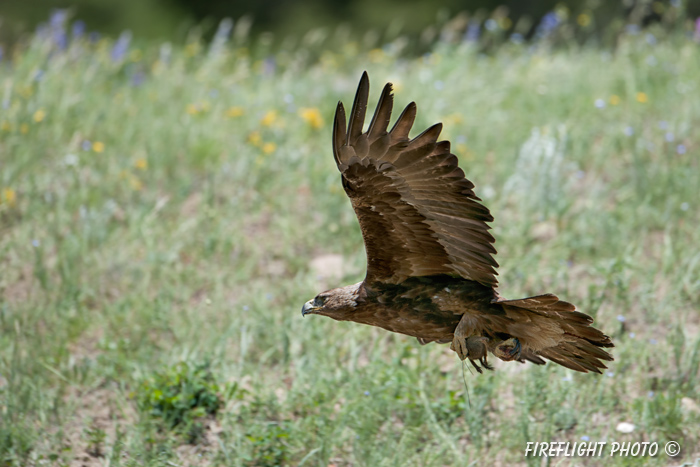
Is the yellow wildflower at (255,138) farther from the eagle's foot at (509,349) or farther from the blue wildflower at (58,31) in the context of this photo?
the eagle's foot at (509,349)

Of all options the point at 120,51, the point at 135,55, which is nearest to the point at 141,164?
the point at 120,51

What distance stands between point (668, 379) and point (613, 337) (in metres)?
0.41

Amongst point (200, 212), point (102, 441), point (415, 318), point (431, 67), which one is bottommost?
point (102, 441)

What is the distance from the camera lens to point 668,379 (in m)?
4.18

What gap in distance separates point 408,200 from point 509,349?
83 cm

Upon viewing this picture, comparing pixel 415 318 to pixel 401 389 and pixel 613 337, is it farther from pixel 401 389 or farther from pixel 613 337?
pixel 613 337

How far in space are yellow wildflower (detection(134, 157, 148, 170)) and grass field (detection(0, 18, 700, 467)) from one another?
0.06m

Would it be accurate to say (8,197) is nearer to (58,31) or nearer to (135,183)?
(135,183)

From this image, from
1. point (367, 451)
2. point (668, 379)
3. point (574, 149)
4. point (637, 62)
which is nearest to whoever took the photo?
point (367, 451)

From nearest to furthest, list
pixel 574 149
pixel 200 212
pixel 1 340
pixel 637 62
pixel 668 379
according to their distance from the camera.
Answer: pixel 668 379 → pixel 1 340 → pixel 200 212 → pixel 574 149 → pixel 637 62

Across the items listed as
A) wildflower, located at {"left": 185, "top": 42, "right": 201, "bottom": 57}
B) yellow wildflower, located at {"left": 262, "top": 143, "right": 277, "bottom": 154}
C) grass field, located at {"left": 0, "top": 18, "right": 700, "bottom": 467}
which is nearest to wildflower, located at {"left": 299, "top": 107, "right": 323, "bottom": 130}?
grass field, located at {"left": 0, "top": 18, "right": 700, "bottom": 467}

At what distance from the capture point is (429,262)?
3547 mm

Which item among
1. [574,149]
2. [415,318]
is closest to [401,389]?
[415,318]

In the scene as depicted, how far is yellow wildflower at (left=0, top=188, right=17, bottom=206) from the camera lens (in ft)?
17.9
